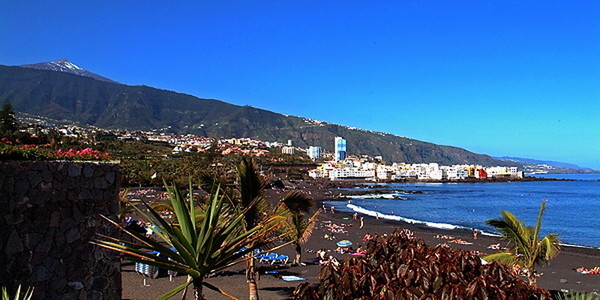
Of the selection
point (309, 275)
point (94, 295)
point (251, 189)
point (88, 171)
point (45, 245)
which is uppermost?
point (88, 171)

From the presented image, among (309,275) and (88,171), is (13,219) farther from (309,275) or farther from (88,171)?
(309,275)

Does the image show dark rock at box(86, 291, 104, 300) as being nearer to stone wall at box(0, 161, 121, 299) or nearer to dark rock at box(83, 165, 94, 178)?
stone wall at box(0, 161, 121, 299)

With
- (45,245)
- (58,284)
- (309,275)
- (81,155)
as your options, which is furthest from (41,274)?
(309,275)

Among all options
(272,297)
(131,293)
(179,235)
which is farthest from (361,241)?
(179,235)

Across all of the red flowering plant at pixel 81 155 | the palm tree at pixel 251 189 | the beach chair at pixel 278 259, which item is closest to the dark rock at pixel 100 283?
the red flowering plant at pixel 81 155

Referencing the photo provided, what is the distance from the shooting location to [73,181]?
18.1 feet

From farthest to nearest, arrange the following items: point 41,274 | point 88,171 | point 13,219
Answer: point 88,171, point 41,274, point 13,219

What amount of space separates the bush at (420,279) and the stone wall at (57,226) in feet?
11.8

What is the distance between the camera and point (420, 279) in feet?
9.57

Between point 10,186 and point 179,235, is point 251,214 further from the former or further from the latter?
point 179,235

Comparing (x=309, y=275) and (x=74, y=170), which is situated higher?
(x=74, y=170)

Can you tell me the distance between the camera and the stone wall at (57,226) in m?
5.18

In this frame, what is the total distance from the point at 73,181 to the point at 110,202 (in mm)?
517

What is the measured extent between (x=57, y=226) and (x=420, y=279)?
4.36 meters
